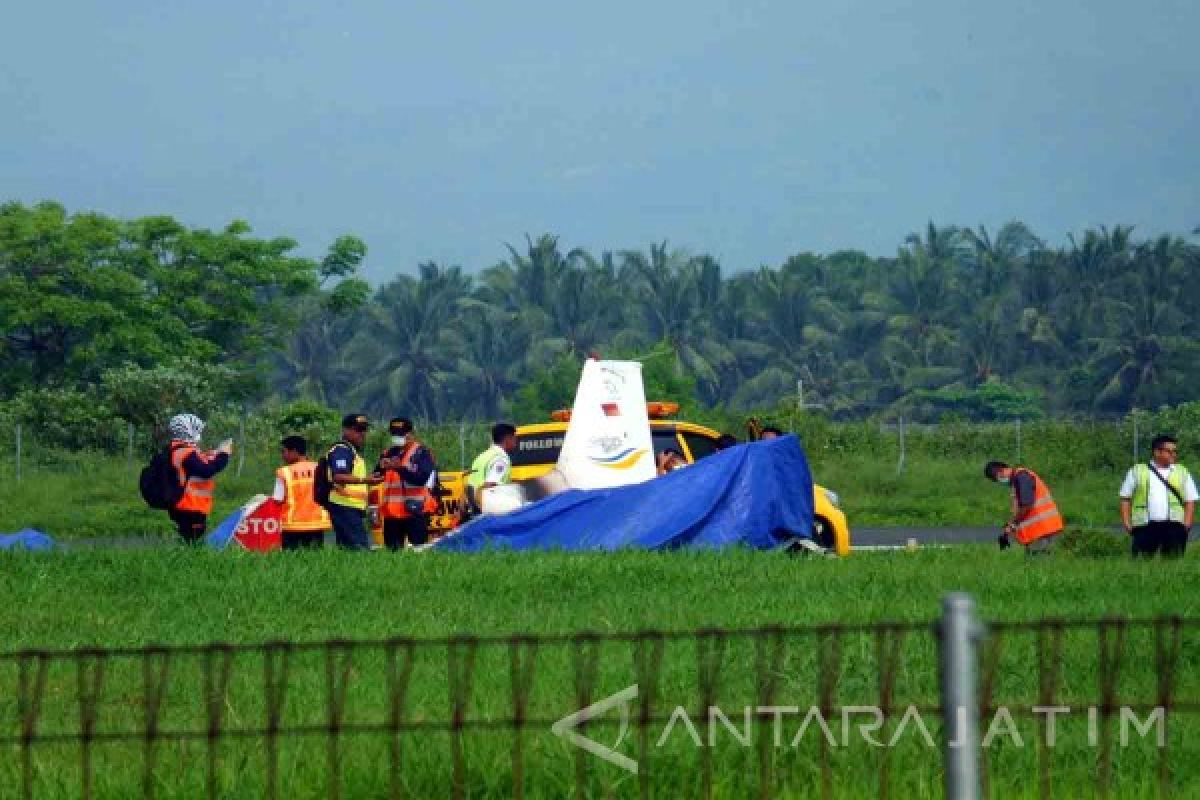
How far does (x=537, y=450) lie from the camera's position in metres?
22.7

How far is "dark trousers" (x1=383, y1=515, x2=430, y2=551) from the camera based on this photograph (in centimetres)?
2019

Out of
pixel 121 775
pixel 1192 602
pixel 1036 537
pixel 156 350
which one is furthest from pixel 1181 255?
pixel 121 775

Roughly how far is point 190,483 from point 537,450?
4429 mm

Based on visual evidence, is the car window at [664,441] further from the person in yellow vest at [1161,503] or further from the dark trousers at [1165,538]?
the dark trousers at [1165,538]

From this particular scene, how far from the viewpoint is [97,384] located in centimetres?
5991

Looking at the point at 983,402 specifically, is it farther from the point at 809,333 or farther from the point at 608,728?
the point at 608,728

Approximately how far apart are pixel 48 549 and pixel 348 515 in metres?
2.61

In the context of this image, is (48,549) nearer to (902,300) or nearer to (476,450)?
(476,450)

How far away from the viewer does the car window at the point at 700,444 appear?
78.8 ft

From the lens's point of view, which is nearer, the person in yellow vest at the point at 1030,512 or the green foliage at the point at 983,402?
the person in yellow vest at the point at 1030,512

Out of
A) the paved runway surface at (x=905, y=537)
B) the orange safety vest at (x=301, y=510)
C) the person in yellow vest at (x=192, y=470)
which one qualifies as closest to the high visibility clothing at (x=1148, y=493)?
the orange safety vest at (x=301, y=510)

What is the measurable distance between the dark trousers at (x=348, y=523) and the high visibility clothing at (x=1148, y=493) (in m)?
6.33

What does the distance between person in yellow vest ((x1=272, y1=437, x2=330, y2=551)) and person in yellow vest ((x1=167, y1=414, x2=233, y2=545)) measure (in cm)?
75

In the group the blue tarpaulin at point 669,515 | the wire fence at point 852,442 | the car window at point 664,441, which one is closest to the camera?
the blue tarpaulin at point 669,515
